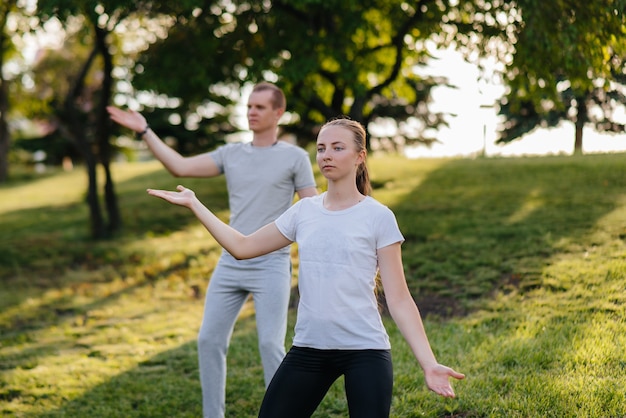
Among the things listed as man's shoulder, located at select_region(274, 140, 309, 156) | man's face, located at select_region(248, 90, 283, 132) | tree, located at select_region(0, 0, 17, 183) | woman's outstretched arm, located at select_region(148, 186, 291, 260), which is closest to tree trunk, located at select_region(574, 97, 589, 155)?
tree, located at select_region(0, 0, 17, 183)

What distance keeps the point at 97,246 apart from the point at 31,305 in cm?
395

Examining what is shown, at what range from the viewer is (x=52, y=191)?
26.4 m

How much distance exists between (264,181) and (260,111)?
53cm

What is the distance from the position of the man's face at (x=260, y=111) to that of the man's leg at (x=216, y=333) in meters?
1.10

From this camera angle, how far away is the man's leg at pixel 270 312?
17.2ft

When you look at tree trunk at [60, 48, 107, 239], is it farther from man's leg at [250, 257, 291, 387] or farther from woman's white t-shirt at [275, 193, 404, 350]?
woman's white t-shirt at [275, 193, 404, 350]

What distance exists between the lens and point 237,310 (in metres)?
5.44

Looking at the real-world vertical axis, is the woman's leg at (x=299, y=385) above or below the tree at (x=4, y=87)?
below

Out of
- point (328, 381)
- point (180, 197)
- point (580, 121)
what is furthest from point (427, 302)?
point (580, 121)

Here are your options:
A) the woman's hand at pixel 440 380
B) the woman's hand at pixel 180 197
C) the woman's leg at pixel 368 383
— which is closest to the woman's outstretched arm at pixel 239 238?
the woman's hand at pixel 180 197

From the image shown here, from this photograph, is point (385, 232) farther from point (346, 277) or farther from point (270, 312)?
point (270, 312)

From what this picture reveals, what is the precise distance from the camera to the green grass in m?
6.53

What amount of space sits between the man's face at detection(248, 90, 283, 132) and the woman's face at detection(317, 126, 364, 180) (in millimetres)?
1856

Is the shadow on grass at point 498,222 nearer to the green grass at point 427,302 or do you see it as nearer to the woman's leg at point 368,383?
the green grass at point 427,302
